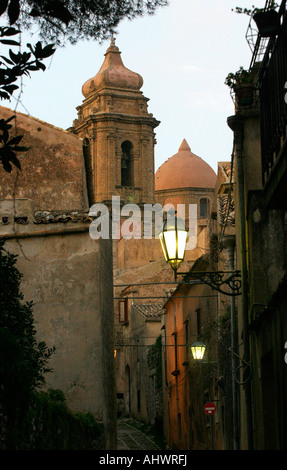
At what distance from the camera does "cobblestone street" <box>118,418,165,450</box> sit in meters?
32.6

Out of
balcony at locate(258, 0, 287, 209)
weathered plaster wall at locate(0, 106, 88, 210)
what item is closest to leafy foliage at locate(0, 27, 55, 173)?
balcony at locate(258, 0, 287, 209)

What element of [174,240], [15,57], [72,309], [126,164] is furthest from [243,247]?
[126,164]

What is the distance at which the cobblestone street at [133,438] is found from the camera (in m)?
32.6

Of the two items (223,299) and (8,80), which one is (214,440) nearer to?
(223,299)

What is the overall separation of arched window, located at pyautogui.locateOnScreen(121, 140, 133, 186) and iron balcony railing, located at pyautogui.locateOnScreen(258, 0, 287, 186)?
51.2m

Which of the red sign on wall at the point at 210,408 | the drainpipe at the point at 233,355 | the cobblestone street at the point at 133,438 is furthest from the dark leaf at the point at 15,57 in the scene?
the cobblestone street at the point at 133,438

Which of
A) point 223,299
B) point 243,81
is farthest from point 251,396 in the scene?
point 223,299

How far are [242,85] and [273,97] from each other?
2.56 metres

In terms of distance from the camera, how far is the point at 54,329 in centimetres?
1831

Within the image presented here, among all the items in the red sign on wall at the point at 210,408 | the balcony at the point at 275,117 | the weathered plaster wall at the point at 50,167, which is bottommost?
the red sign on wall at the point at 210,408

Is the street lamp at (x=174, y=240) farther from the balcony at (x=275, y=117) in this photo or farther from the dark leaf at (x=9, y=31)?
the dark leaf at (x=9, y=31)

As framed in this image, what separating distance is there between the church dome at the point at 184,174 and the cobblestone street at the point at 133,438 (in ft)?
117

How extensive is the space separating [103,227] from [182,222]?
7.02 metres

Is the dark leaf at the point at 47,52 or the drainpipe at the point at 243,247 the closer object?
the dark leaf at the point at 47,52
